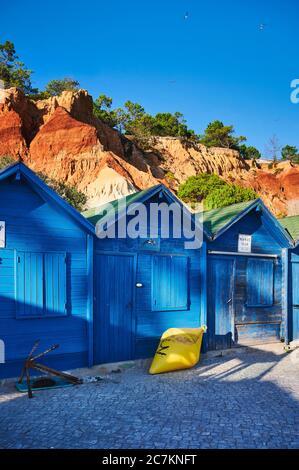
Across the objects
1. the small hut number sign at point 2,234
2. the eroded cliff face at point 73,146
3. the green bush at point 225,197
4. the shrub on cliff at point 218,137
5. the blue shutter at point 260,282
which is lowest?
the blue shutter at point 260,282

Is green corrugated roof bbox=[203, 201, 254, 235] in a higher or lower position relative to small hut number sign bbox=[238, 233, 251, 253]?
higher

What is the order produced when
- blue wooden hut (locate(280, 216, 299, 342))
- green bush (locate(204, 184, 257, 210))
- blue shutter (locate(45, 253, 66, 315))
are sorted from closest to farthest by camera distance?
1. blue shutter (locate(45, 253, 66, 315))
2. blue wooden hut (locate(280, 216, 299, 342))
3. green bush (locate(204, 184, 257, 210))

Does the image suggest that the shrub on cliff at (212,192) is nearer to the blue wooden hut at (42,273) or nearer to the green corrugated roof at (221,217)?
the green corrugated roof at (221,217)

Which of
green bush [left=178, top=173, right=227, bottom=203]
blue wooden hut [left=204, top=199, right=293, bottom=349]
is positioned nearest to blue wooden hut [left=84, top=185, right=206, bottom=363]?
blue wooden hut [left=204, top=199, right=293, bottom=349]

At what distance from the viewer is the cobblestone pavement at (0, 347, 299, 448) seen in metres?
5.30

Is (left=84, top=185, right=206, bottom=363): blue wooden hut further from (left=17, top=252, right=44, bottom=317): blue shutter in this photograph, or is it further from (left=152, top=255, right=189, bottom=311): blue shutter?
(left=17, top=252, right=44, bottom=317): blue shutter

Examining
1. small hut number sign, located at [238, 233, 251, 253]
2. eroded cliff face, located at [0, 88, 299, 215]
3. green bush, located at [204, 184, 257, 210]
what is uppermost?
eroded cliff face, located at [0, 88, 299, 215]

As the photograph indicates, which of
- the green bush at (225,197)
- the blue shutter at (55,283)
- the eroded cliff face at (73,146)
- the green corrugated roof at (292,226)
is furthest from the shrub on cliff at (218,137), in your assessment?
the blue shutter at (55,283)

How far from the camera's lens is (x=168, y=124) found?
54.5 meters

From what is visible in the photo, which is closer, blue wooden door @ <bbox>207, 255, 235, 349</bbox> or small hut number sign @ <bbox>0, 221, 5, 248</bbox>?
small hut number sign @ <bbox>0, 221, 5, 248</bbox>

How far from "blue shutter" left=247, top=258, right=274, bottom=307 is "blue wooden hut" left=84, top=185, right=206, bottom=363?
1.72 meters

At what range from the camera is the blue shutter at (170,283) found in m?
9.80

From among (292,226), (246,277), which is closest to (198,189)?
(292,226)

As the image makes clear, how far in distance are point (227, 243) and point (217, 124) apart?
53085mm
